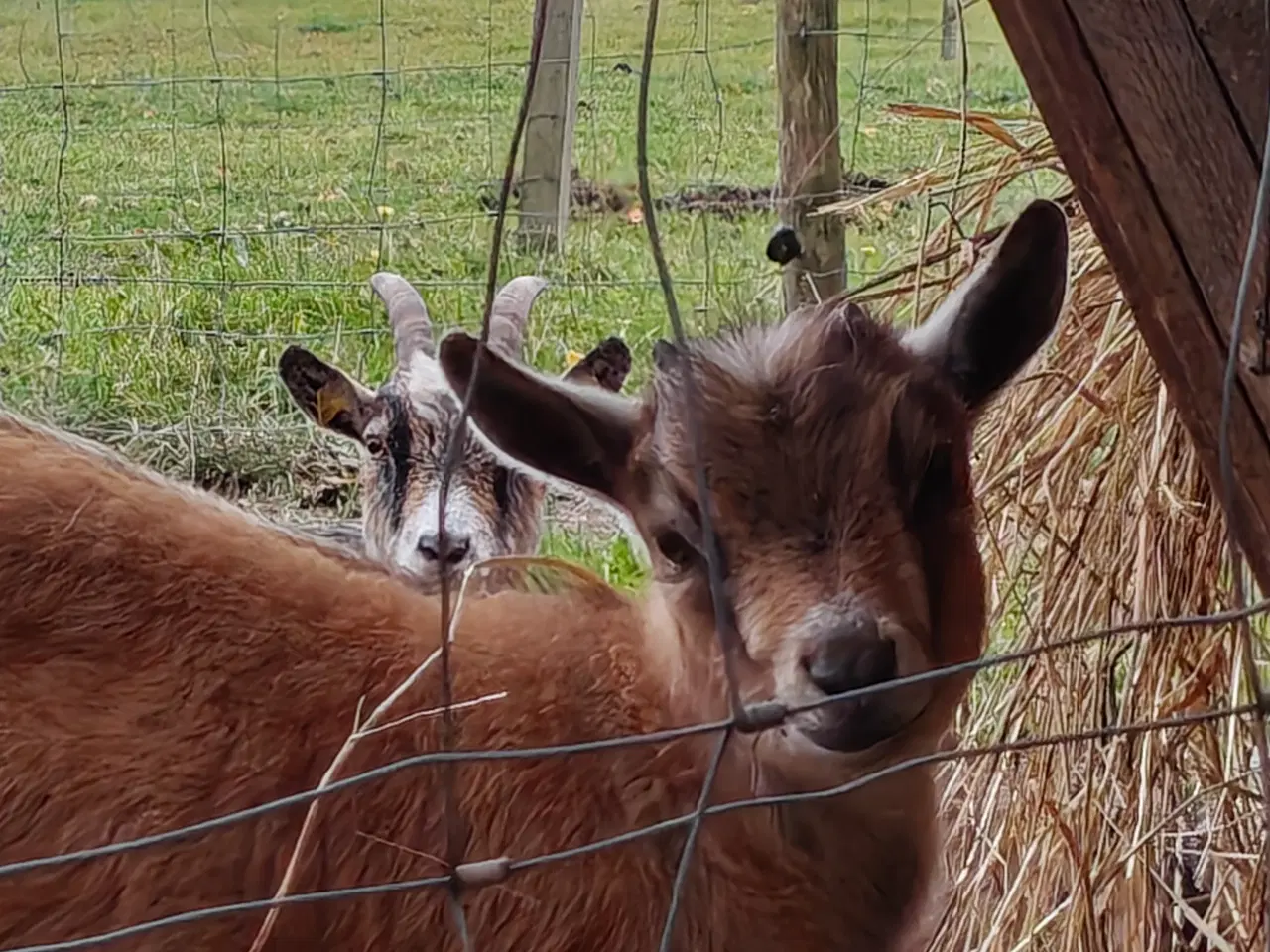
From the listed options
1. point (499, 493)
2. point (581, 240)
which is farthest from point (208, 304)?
point (499, 493)

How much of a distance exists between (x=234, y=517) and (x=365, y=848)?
49cm

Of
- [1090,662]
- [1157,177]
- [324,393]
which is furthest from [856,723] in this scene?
[324,393]

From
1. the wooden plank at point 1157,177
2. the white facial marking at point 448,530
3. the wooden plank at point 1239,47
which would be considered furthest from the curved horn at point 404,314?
the wooden plank at point 1239,47

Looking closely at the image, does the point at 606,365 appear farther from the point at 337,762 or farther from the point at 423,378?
the point at 337,762

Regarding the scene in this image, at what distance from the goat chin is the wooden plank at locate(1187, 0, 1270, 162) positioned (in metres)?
0.92

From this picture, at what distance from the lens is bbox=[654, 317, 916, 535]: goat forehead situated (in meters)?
1.90

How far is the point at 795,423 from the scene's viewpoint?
195cm

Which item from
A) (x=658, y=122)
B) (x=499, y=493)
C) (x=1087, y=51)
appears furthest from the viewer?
(x=658, y=122)

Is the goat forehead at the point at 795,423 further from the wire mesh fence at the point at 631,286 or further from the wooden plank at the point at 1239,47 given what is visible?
the wooden plank at the point at 1239,47

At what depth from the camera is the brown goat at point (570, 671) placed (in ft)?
6.16

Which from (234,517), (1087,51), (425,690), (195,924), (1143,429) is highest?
(1087,51)

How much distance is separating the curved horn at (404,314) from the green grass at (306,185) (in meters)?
0.57

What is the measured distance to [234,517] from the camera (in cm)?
220

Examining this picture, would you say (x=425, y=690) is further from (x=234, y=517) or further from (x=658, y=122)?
(x=658, y=122)
